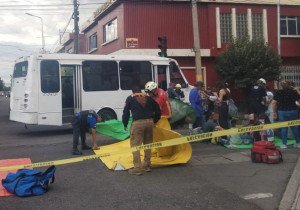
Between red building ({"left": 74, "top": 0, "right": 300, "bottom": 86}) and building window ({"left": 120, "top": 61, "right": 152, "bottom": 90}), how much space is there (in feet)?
30.1

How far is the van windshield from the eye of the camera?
15914 millimetres

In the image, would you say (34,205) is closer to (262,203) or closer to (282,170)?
(262,203)

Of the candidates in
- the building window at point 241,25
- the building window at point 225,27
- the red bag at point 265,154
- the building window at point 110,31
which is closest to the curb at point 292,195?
the red bag at point 265,154

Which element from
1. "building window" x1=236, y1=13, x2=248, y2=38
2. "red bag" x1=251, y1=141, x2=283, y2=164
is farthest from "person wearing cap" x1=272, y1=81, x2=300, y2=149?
"building window" x1=236, y1=13, x2=248, y2=38

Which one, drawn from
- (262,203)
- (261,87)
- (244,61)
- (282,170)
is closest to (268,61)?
(244,61)

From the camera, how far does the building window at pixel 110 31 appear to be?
28420mm

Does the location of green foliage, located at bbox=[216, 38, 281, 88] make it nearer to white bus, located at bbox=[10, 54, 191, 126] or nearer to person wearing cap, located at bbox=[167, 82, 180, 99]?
white bus, located at bbox=[10, 54, 191, 126]

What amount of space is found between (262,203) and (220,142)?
5.78 metres

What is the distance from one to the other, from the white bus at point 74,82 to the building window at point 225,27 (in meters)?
11.6

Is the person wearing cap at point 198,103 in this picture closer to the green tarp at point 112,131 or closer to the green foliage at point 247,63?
the green tarp at point 112,131

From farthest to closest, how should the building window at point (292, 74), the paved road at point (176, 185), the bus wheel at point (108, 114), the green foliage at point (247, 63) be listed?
the building window at point (292, 74), the green foliage at point (247, 63), the bus wheel at point (108, 114), the paved road at point (176, 185)

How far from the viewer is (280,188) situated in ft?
25.1

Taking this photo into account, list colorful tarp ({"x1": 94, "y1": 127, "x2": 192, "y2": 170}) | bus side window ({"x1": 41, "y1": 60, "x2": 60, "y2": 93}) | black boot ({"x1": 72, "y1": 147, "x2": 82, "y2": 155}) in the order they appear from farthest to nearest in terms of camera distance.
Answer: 1. bus side window ({"x1": 41, "y1": 60, "x2": 60, "y2": 93})
2. black boot ({"x1": 72, "y1": 147, "x2": 82, "y2": 155})
3. colorful tarp ({"x1": 94, "y1": 127, "x2": 192, "y2": 170})

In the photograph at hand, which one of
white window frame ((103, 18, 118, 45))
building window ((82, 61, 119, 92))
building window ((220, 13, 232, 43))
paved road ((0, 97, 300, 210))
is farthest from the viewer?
building window ((220, 13, 232, 43))
